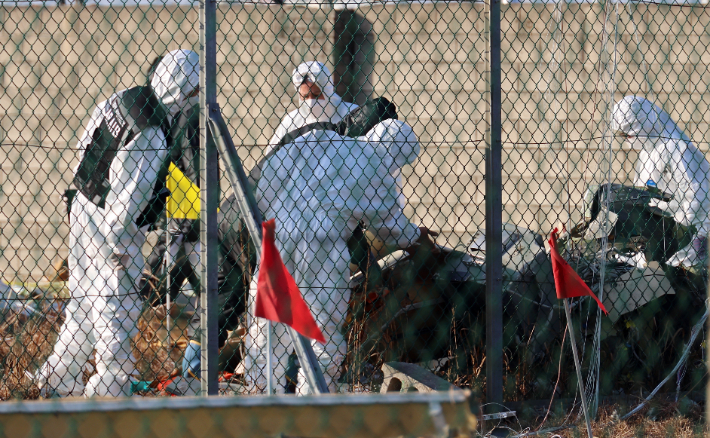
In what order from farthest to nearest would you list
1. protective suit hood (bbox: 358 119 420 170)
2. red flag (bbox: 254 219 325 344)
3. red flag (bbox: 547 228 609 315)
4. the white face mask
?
1. the white face mask
2. protective suit hood (bbox: 358 119 420 170)
3. red flag (bbox: 547 228 609 315)
4. red flag (bbox: 254 219 325 344)

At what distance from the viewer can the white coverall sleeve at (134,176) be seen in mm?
3764

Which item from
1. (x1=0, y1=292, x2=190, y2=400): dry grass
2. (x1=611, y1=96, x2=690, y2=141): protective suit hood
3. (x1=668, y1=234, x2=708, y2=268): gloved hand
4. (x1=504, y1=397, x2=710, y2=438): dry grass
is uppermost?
(x1=611, y1=96, x2=690, y2=141): protective suit hood

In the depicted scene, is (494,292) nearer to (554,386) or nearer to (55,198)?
(554,386)

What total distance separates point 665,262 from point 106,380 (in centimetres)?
314

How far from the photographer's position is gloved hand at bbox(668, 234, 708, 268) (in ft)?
13.9

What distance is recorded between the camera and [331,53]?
6535 mm

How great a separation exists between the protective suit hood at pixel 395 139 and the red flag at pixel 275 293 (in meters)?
1.73

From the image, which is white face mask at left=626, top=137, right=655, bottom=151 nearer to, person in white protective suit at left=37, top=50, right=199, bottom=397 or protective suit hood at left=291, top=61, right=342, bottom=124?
protective suit hood at left=291, top=61, right=342, bottom=124

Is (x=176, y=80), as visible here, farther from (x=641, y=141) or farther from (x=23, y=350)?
(x=641, y=141)

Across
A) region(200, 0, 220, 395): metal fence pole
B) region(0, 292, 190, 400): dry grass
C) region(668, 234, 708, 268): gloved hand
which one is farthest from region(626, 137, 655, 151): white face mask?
region(0, 292, 190, 400): dry grass

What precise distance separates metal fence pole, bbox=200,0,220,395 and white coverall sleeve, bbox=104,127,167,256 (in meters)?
0.69

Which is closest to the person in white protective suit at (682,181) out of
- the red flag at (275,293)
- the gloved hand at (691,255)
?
the gloved hand at (691,255)

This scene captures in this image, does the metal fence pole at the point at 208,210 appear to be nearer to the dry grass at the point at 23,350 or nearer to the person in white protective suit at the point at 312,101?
the person in white protective suit at the point at 312,101

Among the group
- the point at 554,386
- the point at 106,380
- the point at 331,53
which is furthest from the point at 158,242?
the point at 554,386
